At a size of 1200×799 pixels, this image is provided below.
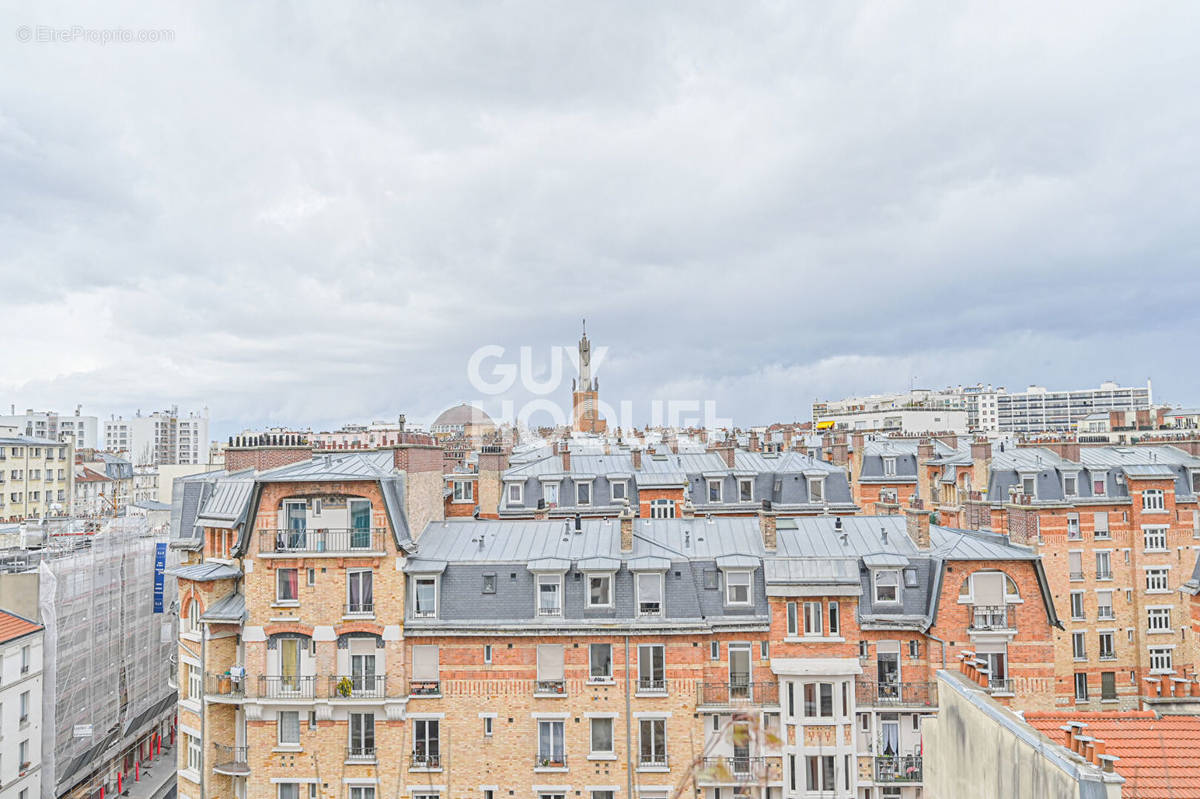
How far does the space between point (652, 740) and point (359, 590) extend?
10.4m

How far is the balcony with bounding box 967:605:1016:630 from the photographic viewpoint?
24106 mm

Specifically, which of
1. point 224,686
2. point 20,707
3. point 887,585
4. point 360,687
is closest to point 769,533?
point 887,585

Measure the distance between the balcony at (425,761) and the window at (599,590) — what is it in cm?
664

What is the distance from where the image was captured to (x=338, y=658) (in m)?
24.2

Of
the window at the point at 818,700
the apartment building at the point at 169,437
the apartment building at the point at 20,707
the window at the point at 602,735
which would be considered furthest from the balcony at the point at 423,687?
the apartment building at the point at 169,437

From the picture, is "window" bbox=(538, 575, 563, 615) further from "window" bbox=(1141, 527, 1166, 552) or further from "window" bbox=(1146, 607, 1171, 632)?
"window" bbox=(1146, 607, 1171, 632)

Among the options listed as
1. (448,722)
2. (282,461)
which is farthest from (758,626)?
(282,461)

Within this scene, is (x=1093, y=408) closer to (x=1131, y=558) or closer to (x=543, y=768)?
(x=1131, y=558)

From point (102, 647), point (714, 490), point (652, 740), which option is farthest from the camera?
point (714, 490)

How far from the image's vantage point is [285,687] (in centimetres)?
2419

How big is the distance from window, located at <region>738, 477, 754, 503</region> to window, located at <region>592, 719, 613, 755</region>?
24313mm

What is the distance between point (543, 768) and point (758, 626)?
26.3 ft

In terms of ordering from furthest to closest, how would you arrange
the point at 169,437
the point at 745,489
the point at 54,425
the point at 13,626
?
the point at 169,437
the point at 54,425
the point at 745,489
the point at 13,626

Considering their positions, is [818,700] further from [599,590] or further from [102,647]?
[102,647]
